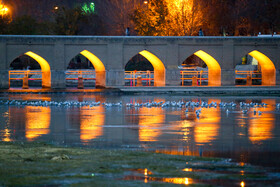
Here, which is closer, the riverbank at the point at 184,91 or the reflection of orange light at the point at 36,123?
the reflection of orange light at the point at 36,123

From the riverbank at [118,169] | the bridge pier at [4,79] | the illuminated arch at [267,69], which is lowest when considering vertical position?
the riverbank at [118,169]

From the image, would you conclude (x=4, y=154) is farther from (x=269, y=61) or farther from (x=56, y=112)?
(x=269, y=61)

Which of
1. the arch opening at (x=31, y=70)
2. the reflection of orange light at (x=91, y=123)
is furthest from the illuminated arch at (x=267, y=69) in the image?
the reflection of orange light at (x=91, y=123)

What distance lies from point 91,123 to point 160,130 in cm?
273

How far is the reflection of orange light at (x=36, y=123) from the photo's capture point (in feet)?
46.0

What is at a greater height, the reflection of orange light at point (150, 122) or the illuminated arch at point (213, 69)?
the illuminated arch at point (213, 69)

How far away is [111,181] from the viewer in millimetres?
8008

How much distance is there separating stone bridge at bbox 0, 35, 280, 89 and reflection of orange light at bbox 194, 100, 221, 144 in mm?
19303

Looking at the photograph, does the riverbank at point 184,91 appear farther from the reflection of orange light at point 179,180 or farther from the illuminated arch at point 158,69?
the reflection of orange light at point 179,180

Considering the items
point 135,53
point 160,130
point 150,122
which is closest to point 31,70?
point 135,53

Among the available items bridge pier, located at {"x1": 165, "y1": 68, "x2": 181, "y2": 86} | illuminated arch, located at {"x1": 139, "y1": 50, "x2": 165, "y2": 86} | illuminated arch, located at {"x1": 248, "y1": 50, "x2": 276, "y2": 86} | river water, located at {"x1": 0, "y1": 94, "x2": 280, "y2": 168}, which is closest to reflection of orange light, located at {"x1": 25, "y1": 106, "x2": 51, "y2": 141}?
river water, located at {"x1": 0, "y1": 94, "x2": 280, "y2": 168}

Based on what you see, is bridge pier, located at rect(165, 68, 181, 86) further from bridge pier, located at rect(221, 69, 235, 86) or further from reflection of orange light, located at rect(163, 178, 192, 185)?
reflection of orange light, located at rect(163, 178, 192, 185)

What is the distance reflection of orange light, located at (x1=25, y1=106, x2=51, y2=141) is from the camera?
14.0 m

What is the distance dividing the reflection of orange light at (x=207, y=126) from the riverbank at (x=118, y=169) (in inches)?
105
